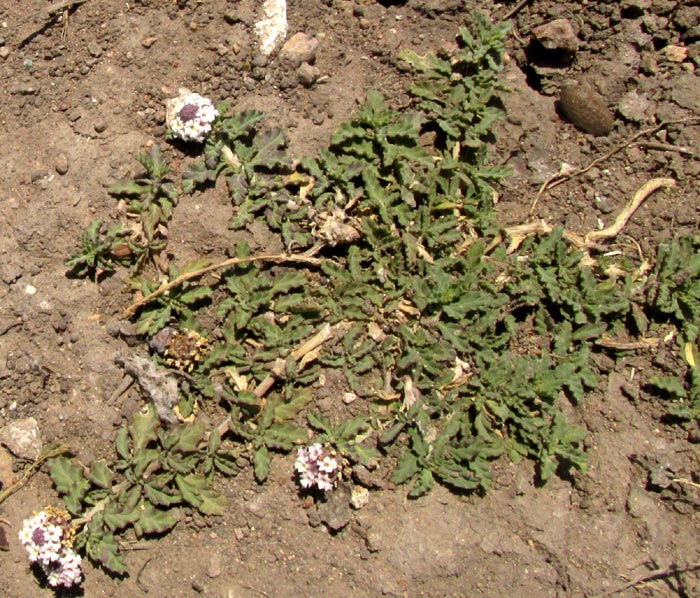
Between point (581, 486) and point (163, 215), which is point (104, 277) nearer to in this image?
point (163, 215)

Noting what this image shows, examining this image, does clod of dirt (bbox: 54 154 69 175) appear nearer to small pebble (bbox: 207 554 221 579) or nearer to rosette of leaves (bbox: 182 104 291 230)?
rosette of leaves (bbox: 182 104 291 230)

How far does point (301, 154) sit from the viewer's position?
13.0 feet

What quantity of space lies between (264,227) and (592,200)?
182 cm

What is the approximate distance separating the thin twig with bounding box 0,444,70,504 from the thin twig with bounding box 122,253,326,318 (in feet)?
2.38

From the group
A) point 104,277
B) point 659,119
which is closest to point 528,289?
point 659,119

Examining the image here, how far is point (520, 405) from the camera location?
12.1 ft

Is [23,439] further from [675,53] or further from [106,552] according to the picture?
[675,53]

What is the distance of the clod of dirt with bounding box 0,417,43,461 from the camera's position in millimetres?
3643

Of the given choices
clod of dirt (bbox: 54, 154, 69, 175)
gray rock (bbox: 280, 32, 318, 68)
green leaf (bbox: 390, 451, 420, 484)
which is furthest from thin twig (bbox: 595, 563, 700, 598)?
clod of dirt (bbox: 54, 154, 69, 175)

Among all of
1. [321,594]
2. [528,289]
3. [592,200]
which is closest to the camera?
[321,594]

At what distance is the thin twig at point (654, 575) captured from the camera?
3.61m

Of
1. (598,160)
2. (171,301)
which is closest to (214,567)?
(171,301)

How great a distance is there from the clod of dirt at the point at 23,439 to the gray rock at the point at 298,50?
2.34 meters

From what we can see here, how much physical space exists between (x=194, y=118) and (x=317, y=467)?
1862 millimetres
